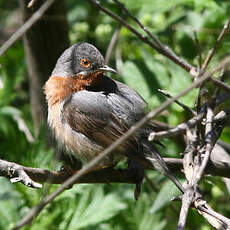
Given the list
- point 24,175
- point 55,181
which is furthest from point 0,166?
point 55,181

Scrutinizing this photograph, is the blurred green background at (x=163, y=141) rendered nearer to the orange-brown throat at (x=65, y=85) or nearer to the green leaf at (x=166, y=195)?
the green leaf at (x=166, y=195)

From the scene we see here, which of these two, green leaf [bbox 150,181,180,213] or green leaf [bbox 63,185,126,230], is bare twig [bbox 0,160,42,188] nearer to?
green leaf [bbox 63,185,126,230]

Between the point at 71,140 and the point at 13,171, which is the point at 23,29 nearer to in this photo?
the point at 13,171

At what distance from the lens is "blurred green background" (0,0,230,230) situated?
447cm

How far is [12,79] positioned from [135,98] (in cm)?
169

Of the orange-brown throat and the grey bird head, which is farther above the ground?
the grey bird head

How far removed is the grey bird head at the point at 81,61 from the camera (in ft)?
16.0

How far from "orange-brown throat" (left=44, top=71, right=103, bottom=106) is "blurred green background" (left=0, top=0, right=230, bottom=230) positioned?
338 millimetres

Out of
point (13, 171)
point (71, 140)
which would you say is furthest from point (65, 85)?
point (13, 171)

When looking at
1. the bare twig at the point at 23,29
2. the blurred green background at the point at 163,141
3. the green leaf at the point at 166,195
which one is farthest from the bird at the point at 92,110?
the bare twig at the point at 23,29

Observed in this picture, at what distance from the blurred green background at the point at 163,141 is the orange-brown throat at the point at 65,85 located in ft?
1.11

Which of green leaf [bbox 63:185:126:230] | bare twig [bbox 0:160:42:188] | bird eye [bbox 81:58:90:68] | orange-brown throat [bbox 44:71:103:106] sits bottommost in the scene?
green leaf [bbox 63:185:126:230]

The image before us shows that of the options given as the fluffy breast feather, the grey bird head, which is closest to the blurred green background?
the fluffy breast feather

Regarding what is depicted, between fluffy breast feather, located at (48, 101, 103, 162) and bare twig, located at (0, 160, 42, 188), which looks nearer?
bare twig, located at (0, 160, 42, 188)
